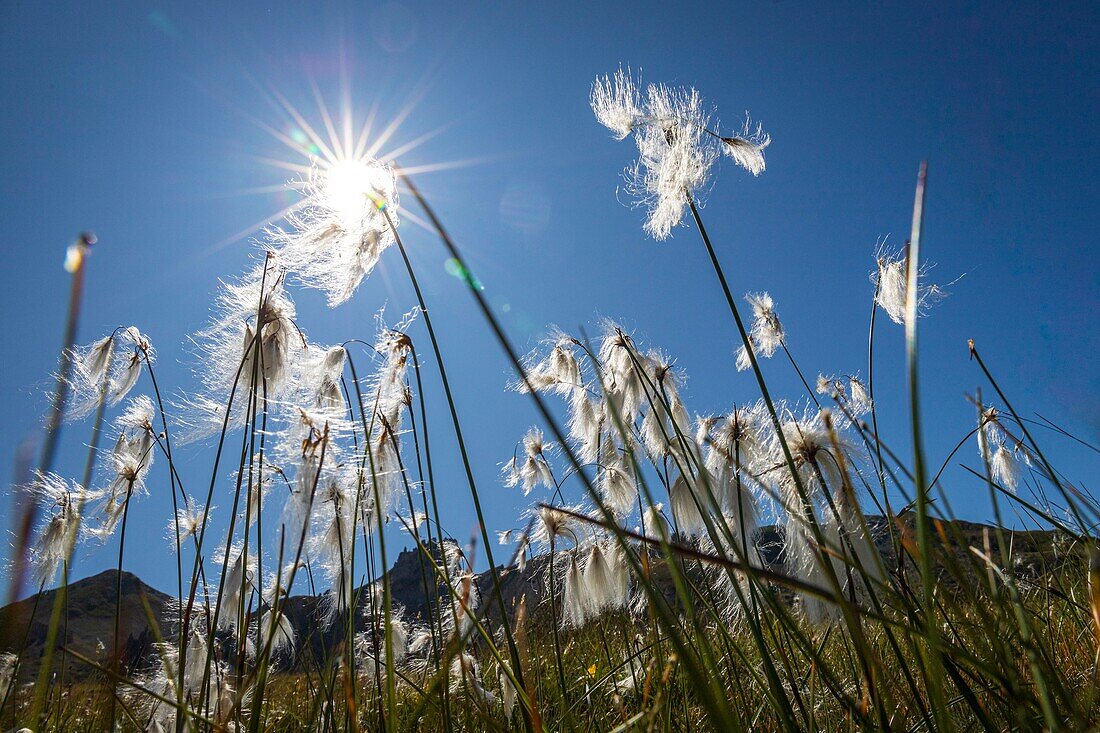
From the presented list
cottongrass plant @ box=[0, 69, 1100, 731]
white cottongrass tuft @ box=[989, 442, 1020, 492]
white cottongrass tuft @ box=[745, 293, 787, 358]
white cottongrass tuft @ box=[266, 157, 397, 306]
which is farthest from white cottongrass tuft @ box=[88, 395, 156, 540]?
white cottongrass tuft @ box=[989, 442, 1020, 492]

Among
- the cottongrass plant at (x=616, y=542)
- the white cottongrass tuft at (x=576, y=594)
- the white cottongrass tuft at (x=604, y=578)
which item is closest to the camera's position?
the cottongrass plant at (x=616, y=542)

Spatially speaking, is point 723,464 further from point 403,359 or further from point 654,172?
point 403,359

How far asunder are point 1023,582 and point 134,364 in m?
6.44

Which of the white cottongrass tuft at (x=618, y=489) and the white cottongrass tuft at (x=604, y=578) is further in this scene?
the white cottongrass tuft at (x=618, y=489)

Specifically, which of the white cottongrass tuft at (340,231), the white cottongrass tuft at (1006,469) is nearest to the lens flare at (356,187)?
the white cottongrass tuft at (340,231)

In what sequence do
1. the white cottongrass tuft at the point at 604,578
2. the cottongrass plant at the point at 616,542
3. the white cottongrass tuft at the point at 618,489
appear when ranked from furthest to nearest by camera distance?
the white cottongrass tuft at the point at 618,489 → the white cottongrass tuft at the point at 604,578 → the cottongrass plant at the point at 616,542

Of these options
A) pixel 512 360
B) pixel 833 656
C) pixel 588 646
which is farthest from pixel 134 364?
pixel 833 656

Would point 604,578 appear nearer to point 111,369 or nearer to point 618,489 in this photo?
point 618,489

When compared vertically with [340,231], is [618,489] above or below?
below

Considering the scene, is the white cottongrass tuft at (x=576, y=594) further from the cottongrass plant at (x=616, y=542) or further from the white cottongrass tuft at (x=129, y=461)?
the white cottongrass tuft at (x=129, y=461)

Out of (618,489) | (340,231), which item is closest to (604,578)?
(618,489)

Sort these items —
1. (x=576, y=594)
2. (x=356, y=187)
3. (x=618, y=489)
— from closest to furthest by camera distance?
(x=356, y=187) → (x=618, y=489) → (x=576, y=594)

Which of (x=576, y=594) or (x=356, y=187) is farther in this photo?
(x=576, y=594)

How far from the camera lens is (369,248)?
2.60 m
